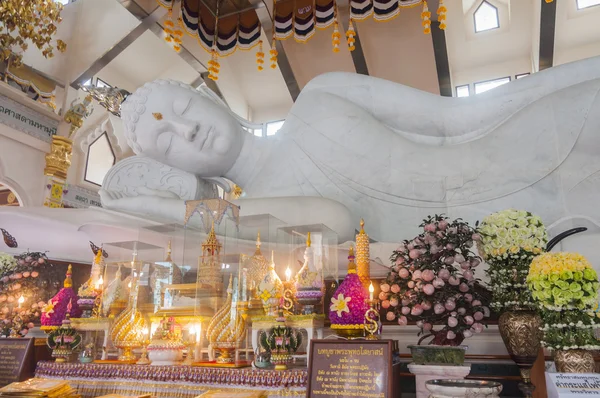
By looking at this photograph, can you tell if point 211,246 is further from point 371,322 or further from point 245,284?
point 371,322

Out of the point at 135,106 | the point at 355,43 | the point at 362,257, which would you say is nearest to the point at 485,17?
the point at 355,43

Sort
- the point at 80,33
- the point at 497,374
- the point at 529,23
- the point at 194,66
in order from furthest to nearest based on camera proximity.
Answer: the point at 194,66
the point at 80,33
the point at 529,23
the point at 497,374

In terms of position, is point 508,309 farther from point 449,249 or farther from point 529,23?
point 529,23

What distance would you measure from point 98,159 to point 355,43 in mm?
4416

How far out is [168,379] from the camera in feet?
6.79

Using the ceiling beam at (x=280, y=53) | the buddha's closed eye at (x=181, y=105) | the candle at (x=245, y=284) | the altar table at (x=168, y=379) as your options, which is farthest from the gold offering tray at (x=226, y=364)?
the ceiling beam at (x=280, y=53)

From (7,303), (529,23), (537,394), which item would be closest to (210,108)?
(7,303)

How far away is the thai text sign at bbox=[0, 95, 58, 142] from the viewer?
605cm

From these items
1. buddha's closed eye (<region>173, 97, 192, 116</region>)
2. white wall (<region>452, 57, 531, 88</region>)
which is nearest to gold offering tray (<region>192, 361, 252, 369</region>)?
buddha's closed eye (<region>173, 97, 192, 116</region>)

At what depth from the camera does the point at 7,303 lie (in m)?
3.02

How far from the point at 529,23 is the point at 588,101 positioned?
4.11 meters

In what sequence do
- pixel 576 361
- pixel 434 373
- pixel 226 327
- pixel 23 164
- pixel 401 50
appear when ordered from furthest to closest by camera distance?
pixel 401 50 → pixel 23 164 → pixel 226 327 → pixel 434 373 → pixel 576 361

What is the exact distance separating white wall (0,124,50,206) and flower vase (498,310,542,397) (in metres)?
6.10

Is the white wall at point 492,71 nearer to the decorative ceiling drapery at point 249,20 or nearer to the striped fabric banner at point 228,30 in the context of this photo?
the decorative ceiling drapery at point 249,20
